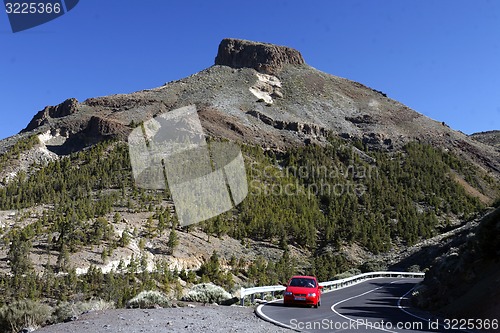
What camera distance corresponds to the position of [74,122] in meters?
106

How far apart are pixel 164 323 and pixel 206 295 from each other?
8888 millimetres

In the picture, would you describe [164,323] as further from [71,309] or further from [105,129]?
[105,129]

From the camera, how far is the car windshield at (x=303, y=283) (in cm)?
1873

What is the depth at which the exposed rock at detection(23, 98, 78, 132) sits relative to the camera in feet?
385

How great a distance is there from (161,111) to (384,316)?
99780 mm

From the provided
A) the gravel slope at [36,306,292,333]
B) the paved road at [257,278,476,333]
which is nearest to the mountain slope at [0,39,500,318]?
the gravel slope at [36,306,292,333]

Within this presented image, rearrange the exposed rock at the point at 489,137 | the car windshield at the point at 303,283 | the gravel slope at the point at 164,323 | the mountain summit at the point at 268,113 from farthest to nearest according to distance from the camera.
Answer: the exposed rock at the point at 489,137 → the mountain summit at the point at 268,113 → the car windshield at the point at 303,283 → the gravel slope at the point at 164,323

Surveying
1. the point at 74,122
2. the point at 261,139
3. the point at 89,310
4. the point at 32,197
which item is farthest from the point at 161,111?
the point at 89,310

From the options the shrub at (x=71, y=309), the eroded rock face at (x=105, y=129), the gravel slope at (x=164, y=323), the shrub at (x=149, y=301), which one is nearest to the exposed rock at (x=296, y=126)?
the eroded rock face at (x=105, y=129)

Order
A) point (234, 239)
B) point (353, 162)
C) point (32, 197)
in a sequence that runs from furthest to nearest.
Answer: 1. point (353, 162)
2. point (32, 197)
3. point (234, 239)

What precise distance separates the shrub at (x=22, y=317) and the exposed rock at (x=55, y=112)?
365 ft

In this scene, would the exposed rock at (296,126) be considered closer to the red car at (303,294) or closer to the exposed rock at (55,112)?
the exposed rock at (55,112)

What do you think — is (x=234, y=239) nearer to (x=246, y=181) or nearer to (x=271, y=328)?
(x=246, y=181)

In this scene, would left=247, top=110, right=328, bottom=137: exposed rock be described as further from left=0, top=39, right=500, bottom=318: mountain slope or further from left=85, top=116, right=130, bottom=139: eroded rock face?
left=85, top=116, right=130, bottom=139: eroded rock face
